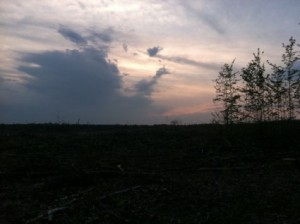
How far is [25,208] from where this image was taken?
28.7 feet

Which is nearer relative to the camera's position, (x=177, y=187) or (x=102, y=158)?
(x=177, y=187)

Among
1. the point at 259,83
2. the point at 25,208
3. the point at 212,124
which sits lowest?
the point at 25,208

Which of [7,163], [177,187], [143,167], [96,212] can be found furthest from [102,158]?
[96,212]

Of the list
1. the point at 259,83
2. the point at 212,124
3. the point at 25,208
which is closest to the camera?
the point at 25,208

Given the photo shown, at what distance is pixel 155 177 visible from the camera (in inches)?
403

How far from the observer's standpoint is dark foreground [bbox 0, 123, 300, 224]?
8.20 meters

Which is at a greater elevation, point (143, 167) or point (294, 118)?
point (294, 118)

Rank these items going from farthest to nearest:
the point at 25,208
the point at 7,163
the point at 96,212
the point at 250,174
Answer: the point at 7,163 < the point at 250,174 < the point at 25,208 < the point at 96,212

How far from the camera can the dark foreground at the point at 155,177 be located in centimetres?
820

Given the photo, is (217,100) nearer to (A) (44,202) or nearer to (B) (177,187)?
(B) (177,187)

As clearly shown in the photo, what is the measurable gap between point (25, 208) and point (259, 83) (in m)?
9.08

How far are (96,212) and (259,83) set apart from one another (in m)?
8.69

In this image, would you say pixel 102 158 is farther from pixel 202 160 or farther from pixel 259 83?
pixel 259 83

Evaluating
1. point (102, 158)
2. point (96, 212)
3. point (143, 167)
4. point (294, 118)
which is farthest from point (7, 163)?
point (294, 118)
